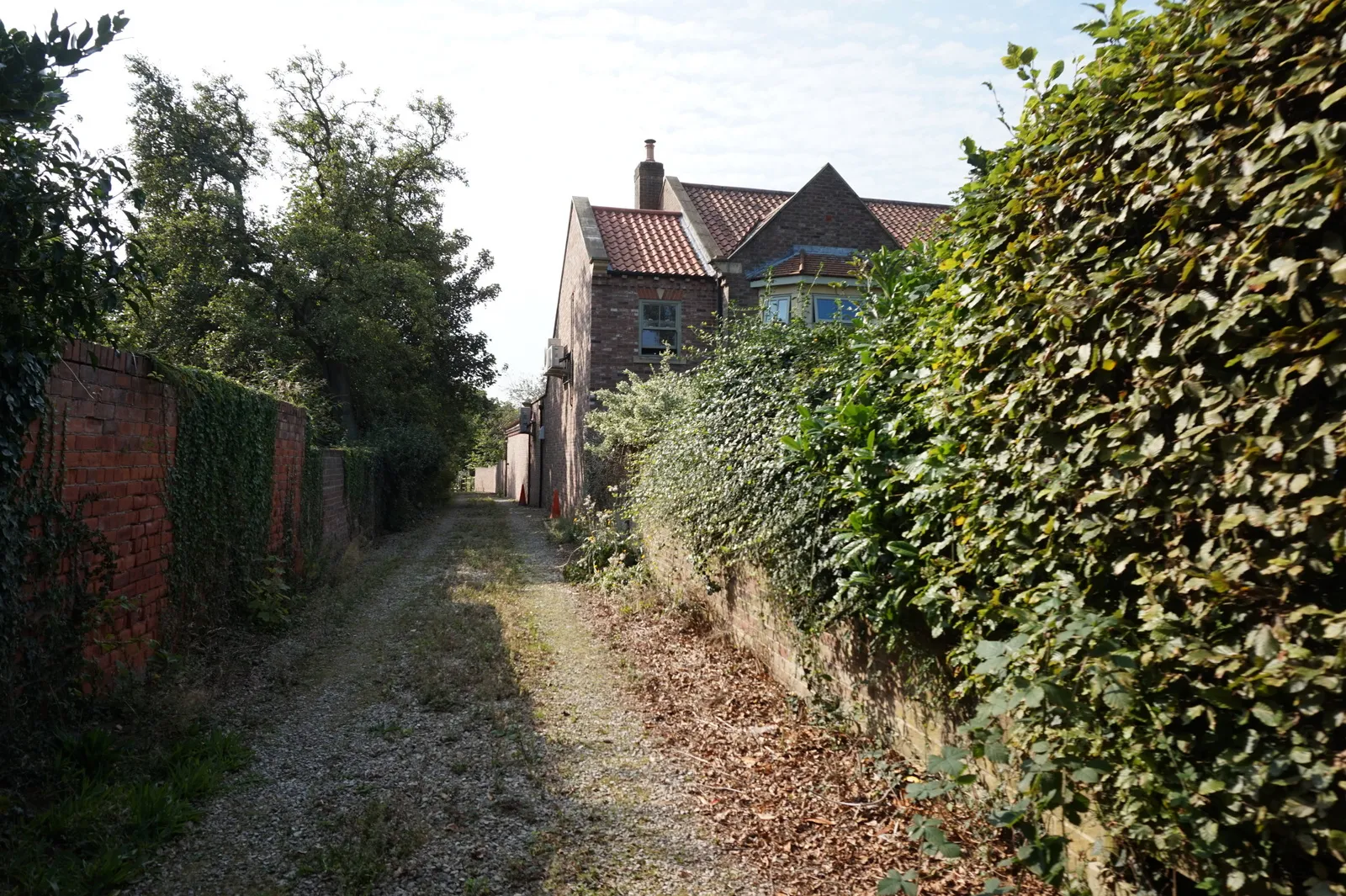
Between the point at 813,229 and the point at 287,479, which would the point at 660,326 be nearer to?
the point at 813,229

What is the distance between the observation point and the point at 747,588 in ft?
23.5

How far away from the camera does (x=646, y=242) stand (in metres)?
20.7

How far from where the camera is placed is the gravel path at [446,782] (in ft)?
12.2

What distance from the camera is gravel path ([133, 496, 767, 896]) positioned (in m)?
3.72

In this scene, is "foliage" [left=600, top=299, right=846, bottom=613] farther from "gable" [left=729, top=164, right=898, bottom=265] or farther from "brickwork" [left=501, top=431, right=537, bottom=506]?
"brickwork" [left=501, top=431, right=537, bottom=506]

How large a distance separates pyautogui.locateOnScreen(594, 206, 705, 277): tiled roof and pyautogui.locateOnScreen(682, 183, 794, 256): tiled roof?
732 mm

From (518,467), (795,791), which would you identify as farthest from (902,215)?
(518,467)

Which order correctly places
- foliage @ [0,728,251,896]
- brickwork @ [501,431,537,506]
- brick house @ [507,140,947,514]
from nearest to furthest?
foliage @ [0,728,251,896], brick house @ [507,140,947,514], brickwork @ [501,431,537,506]

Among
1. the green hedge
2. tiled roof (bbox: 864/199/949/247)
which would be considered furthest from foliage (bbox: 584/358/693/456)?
tiled roof (bbox: 864/199/949/247)

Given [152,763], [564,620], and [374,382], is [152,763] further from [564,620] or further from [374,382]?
[374,382]

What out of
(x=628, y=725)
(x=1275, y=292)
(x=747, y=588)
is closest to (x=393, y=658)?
(x=628, y=725)

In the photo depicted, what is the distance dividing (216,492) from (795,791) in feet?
19.5

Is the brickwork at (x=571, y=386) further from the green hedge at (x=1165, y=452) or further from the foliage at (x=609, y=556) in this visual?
the green hedge at (x=1165, y=452)

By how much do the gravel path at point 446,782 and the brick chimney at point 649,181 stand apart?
18195mm
